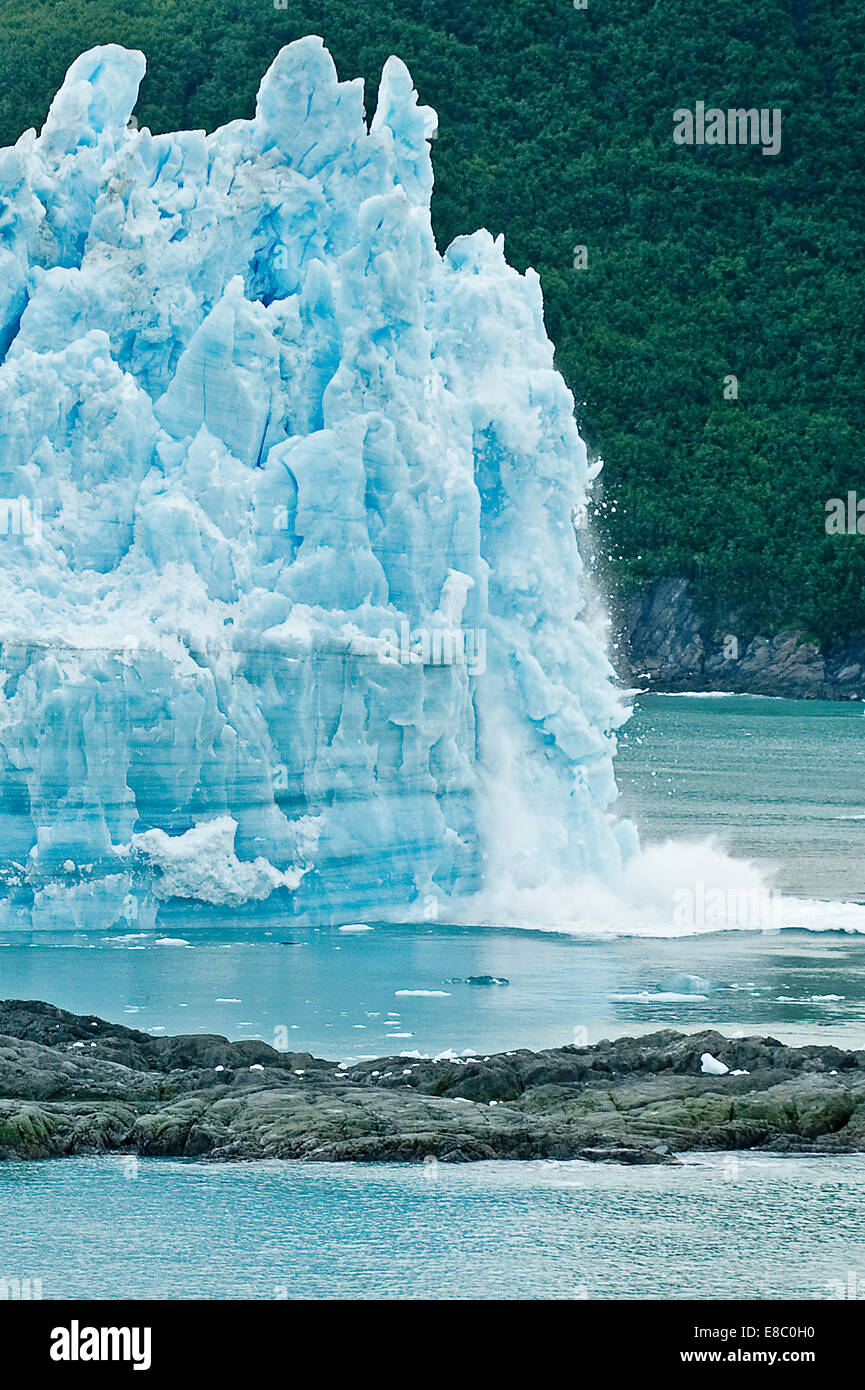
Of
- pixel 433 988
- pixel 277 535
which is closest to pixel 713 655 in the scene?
pixel 277 535

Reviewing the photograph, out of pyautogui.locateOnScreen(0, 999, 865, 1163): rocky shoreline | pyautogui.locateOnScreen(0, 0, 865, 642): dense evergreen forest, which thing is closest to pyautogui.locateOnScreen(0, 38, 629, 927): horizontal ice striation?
pyautogui.locateOnScreen(0, 999, 865, 1163): rocky shoreline

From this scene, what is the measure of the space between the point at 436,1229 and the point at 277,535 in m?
8.59

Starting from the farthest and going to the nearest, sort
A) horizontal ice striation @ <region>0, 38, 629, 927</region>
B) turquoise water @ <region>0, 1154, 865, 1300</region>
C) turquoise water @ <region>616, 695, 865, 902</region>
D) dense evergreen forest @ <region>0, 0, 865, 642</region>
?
dense evergreen forest @ <region>0, 0, 865, 642</region> < turquoise water @ <region>616, 695, 865, 902</region> < horizontal ice striation @ <region>0, 38, 629, 927</region> < turquoise water @ <region>0, 1154, 865, 1300</region>

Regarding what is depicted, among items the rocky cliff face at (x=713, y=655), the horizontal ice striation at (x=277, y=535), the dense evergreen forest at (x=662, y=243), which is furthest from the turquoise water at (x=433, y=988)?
the rocky cliff face at (x=713, y=655)

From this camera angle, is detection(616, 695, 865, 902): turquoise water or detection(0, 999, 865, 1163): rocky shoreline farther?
detection(616, 695, 865, 902): turquoise water

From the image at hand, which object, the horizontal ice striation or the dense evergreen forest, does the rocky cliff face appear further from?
the horizontal ice striation

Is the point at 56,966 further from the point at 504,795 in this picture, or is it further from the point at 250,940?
the point at 504,795

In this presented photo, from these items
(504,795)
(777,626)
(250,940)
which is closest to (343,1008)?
(250,940)

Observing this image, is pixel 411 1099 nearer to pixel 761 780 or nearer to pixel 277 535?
pixel 277 535

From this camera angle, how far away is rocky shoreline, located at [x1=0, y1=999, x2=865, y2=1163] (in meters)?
11.1

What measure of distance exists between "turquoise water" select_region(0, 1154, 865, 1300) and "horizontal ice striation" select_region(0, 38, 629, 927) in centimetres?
602

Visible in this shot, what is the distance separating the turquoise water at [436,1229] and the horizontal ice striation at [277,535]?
6.02m

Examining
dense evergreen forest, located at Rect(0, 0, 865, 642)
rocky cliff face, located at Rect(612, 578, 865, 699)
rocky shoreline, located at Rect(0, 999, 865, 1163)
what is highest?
dense evergreen forest, located at Rect(0, 0, 865, 642)

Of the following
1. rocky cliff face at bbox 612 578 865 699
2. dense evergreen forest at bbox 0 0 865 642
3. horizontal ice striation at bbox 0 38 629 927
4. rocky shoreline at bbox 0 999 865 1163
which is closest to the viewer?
rocky shoreline at bbox 0 999 865 1163
